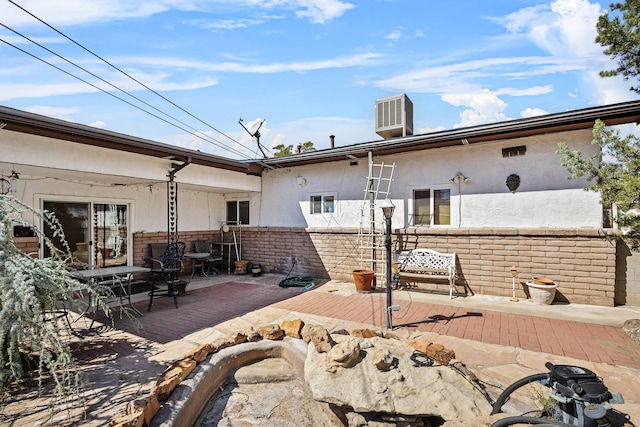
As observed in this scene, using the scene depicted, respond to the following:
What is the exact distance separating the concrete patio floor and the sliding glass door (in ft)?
6.93

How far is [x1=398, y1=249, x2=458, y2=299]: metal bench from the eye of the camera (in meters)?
7.14

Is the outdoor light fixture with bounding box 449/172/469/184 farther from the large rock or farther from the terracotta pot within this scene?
the large rock

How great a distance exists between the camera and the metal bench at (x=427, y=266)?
714 cm

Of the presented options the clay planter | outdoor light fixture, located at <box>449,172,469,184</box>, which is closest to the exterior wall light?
outdoor light fixture, located at <box>449,172,469,184</box>

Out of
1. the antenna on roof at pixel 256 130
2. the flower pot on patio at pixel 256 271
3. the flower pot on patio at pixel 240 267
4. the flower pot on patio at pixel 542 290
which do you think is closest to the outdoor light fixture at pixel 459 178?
the flower pot on patio at pixel 542 290

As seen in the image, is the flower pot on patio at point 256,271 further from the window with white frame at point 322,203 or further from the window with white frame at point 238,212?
the window with white frame at point 322,203

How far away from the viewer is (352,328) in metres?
5.05

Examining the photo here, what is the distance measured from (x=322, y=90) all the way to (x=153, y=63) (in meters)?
4.92

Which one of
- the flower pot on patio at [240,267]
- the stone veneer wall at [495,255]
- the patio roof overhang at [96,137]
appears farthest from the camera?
the flower pot on patio at [240,267]

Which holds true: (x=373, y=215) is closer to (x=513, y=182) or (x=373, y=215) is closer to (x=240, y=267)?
(x=513, y=182)

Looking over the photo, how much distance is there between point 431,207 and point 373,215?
4.85 feet

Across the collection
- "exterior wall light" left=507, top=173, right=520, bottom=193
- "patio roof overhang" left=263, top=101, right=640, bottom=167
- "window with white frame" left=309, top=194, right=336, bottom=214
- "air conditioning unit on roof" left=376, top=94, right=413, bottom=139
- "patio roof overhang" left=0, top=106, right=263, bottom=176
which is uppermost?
"air conditioning unit on roof" left=376, top=94, right=413, bottom=139

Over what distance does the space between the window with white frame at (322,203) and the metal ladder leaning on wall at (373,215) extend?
3.46 feet

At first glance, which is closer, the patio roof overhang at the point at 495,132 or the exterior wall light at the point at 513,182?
the patio roof overhang at the point at 495,132
